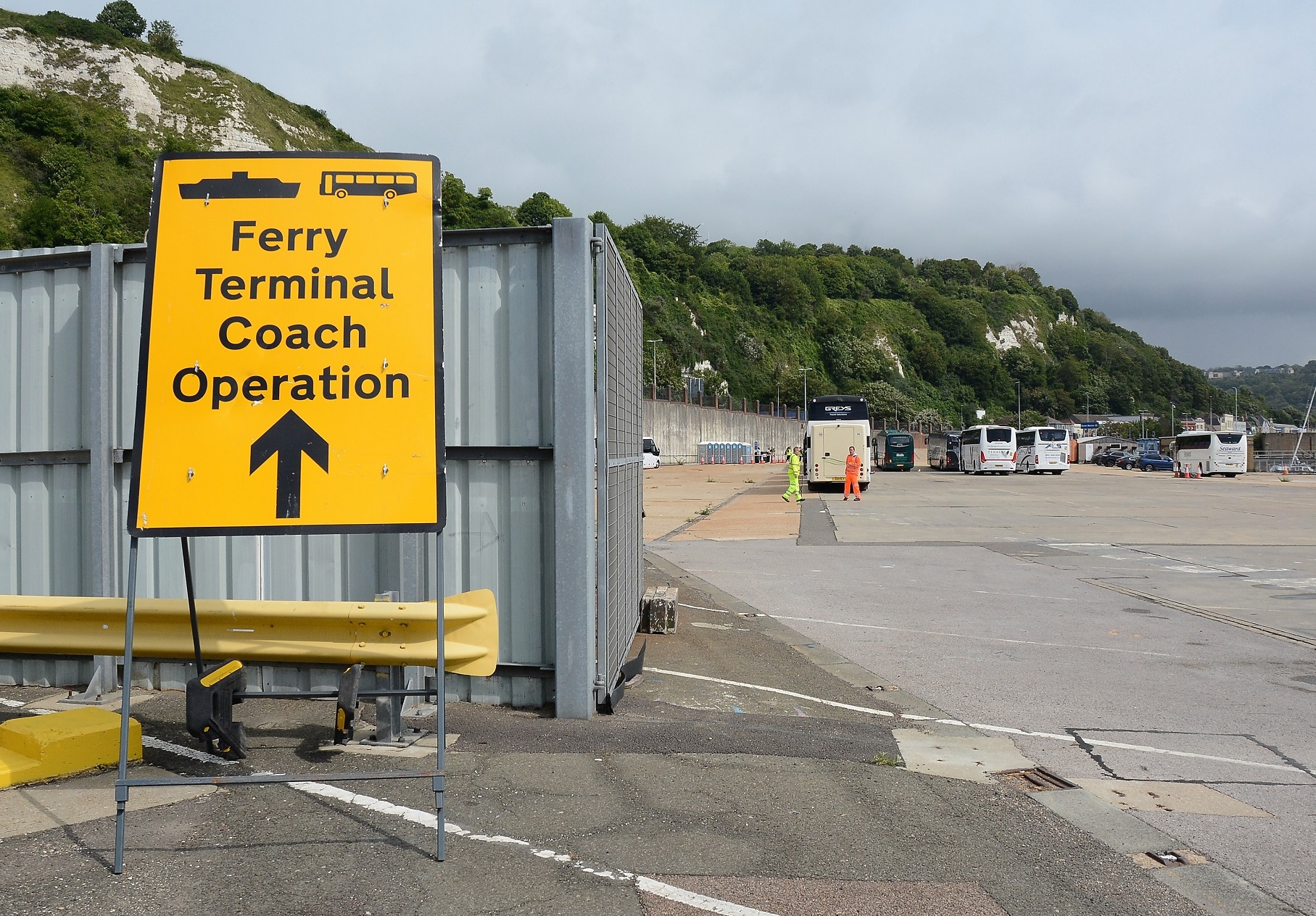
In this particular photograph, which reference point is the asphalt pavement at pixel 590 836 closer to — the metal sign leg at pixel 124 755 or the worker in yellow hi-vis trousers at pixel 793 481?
the metal sign leg at pixel 124 755

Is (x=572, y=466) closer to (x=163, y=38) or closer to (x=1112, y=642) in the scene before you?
(x=1112, y=642)

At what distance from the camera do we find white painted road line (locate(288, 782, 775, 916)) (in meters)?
3.66

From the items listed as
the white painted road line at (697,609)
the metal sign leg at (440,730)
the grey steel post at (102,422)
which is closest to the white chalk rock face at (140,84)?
the white painted road line at (697,609)

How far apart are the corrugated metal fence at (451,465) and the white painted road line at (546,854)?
159 cm

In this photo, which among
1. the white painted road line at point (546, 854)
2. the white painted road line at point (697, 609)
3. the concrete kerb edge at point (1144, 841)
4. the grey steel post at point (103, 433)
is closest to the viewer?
the white painted road line at point (546, 854)

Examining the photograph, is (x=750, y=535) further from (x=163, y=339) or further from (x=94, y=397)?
(x=163, y=339)

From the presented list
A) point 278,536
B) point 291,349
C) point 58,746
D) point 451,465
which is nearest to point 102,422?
point 278,536

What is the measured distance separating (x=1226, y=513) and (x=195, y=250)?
28.4 metres

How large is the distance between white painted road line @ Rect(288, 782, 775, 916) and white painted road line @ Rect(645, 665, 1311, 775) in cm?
334

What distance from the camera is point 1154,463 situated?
7444cm

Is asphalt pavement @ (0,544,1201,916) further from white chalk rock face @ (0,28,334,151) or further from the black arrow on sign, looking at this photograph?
white chalk rock face @ (0,28,334,151)

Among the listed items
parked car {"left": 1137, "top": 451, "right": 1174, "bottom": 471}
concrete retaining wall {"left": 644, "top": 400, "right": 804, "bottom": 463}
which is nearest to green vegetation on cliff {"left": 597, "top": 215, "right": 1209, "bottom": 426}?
concrete retaining wall {"left": 644, "top": 400, "right": 804, "bottom": 463}

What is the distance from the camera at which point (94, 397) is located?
21.6ft

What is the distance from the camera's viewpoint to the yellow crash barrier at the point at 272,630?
538 centimetres
